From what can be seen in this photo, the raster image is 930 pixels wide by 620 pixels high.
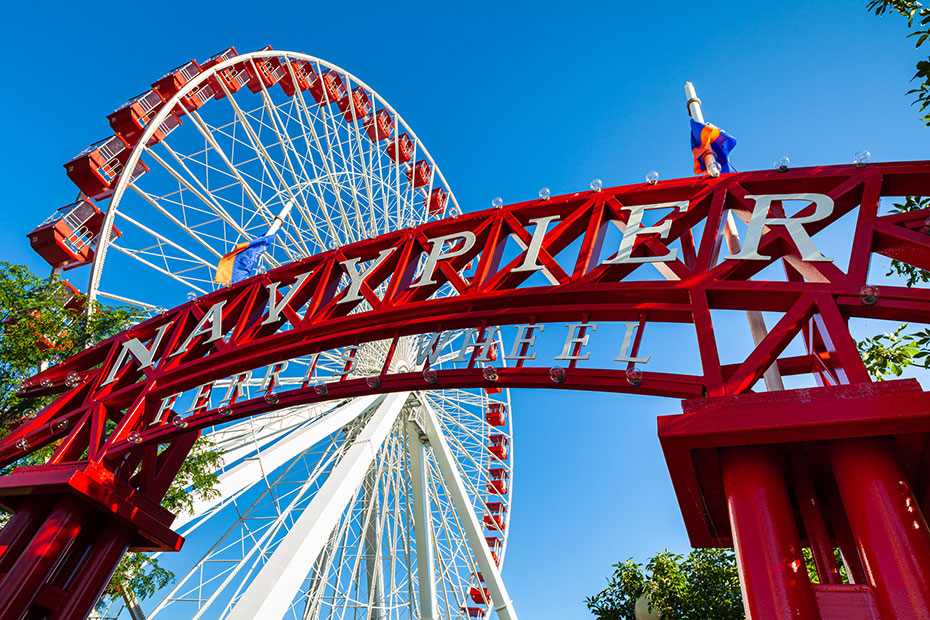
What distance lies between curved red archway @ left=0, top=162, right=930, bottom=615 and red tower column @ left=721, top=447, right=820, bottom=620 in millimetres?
639

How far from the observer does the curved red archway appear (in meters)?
5.58

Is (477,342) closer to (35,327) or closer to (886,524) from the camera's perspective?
(886,524)

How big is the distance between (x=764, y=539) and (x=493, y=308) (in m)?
3.77

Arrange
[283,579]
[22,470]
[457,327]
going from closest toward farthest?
[457,327]
[22,470]
[283,579]

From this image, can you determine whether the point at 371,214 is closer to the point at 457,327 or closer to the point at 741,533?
the point at 457,327

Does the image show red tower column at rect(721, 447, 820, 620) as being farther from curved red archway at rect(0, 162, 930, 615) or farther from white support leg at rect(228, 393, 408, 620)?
white support leg at rect(228, 393, 408, 620)

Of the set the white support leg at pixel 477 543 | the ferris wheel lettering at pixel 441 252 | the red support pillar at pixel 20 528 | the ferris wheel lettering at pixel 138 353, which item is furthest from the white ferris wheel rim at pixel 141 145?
the white support leg at pixel 477 543

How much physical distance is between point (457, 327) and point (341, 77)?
1735 centimetres

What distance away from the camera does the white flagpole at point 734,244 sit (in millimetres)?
5980

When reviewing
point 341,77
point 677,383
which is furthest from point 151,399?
point 341,77

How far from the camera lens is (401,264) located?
874 centimetres

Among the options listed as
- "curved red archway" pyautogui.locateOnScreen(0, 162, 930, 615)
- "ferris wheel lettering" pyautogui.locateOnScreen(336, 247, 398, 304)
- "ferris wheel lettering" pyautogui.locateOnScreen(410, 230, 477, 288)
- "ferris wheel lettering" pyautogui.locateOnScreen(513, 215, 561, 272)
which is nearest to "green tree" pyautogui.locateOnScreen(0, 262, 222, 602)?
"curved red archway" pyautogui.locateOnScreen(0, 162, 930, 615)

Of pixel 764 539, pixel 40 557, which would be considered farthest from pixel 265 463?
pixel 764 539

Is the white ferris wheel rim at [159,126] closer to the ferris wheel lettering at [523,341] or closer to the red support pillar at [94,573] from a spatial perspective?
the red support pillar at [94,573]
